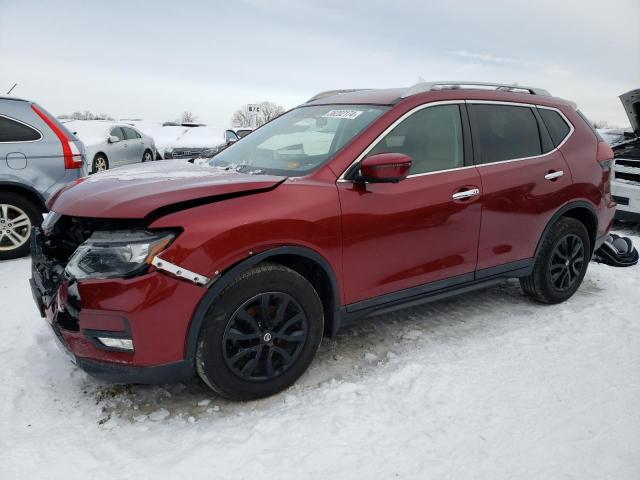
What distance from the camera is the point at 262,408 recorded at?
262cm

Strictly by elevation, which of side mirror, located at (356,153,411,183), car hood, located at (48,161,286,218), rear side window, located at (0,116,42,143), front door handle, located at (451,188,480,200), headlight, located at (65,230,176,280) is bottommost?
headlight, located at (65,230,176,280)

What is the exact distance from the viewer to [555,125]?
398 cm

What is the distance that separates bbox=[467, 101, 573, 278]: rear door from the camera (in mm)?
3441

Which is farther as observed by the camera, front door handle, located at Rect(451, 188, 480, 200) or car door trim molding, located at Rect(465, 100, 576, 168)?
car door trim molding, located at Rect(465, 100, 576, 168)

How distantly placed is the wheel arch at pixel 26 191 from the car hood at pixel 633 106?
7.66 m

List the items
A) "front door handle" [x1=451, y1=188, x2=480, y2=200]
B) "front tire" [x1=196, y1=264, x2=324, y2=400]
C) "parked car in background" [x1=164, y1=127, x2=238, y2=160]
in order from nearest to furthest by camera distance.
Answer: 1. "front tire" [x1=196, y1=264, x2=324, y2=400]
2. "front door handle" [x1=451, y1=188, x2=480, y2=200]
3. "parked car in background" [x1=164, y1=127, x2=238, y2=160]

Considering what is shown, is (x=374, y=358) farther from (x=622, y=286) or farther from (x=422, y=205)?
(x=622, y=286)

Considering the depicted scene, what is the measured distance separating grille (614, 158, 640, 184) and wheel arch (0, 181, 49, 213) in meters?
7.71

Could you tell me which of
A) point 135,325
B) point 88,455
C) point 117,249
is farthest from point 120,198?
point 88,455

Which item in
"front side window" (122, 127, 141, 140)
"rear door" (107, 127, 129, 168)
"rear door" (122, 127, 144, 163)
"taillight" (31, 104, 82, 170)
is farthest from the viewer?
"front side window" (122, 127, 141, 140)

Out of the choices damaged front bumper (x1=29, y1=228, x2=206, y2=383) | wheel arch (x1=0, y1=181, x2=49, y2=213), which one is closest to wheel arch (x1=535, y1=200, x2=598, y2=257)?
damaged front bumper (x1=29, y1=228, x2=206, y2=383)

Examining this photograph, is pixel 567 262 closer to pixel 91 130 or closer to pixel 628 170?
pixel 628 170

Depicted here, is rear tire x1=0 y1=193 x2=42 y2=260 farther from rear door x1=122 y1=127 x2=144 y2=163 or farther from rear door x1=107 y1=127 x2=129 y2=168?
rear door x1=122 y1=127 x2=144 y2=163

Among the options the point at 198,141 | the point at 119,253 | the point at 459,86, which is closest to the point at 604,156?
the point at 459,86
